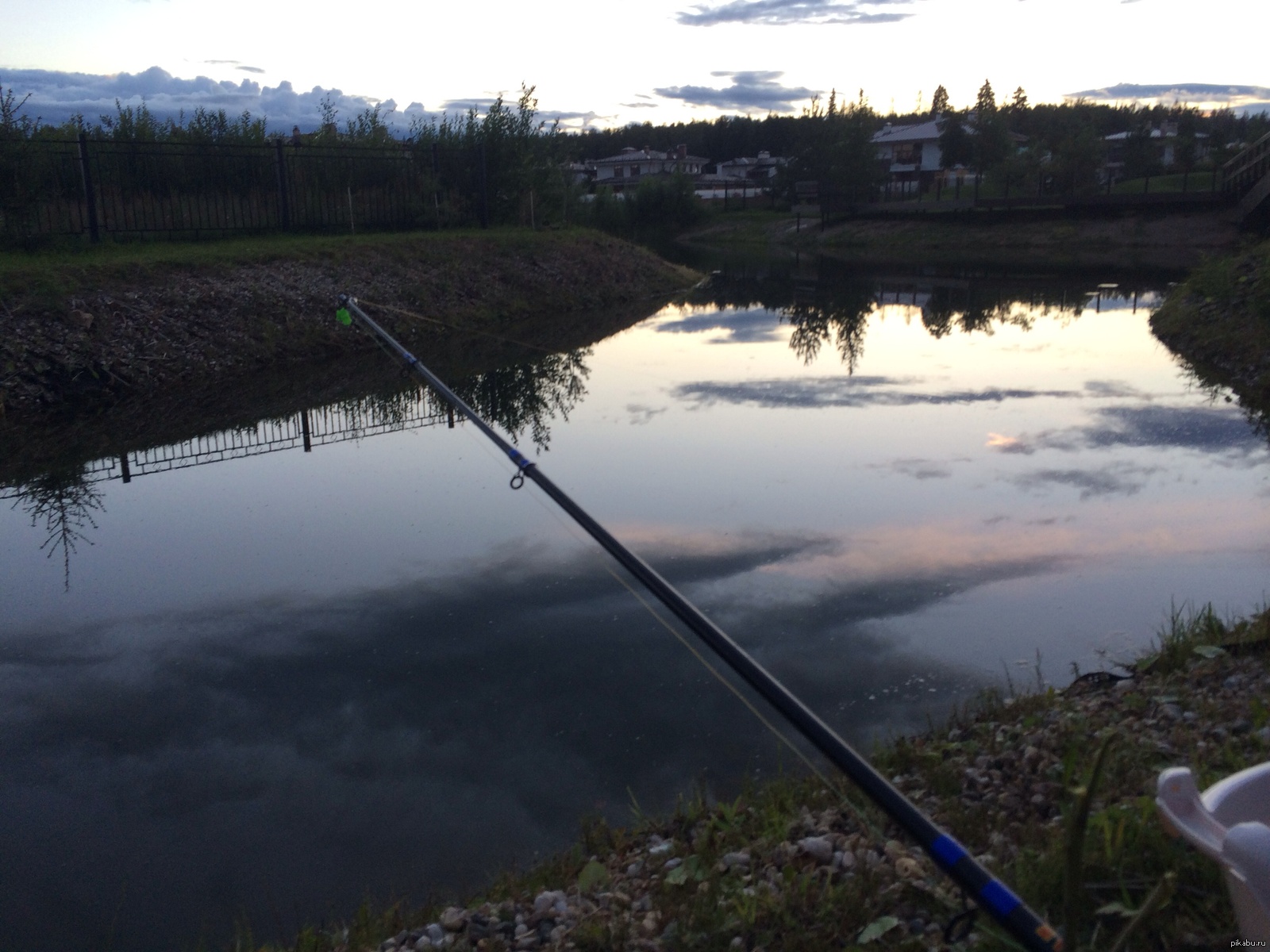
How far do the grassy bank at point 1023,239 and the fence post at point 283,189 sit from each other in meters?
27.8

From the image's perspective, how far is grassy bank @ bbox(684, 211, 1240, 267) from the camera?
3922 cm

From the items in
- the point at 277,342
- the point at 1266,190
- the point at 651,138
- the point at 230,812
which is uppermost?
the point at 651,138

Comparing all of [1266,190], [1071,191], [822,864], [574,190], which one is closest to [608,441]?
[822,864]

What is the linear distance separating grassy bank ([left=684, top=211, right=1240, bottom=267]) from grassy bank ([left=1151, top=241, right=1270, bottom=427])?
640 inches

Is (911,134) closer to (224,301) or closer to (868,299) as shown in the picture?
(868,299)

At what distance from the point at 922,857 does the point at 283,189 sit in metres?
21.9

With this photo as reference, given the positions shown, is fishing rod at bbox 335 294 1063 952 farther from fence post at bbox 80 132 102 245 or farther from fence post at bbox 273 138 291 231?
fence post at bbox 273 138 291 231

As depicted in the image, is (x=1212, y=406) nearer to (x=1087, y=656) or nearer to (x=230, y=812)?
(x=1087, y=656)

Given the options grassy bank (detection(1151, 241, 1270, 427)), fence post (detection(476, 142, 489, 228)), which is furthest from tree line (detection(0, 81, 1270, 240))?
grassy bank (detection(1151, 241, 1270, 427))

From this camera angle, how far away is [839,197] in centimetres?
6209

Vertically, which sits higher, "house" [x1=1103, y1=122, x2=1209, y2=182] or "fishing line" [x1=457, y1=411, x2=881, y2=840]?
"house" [x1=1103, y1=122, x2=1209, y2=182]

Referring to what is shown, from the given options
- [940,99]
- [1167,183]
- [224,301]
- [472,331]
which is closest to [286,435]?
[224,301]

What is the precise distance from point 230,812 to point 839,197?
61.8m

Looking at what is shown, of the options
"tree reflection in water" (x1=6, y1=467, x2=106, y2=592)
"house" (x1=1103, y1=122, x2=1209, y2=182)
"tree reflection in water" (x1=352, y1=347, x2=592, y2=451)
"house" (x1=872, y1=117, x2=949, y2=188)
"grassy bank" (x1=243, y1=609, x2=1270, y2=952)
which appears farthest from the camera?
"house" (x1=872, y1=117, x2=949, y2=188)
